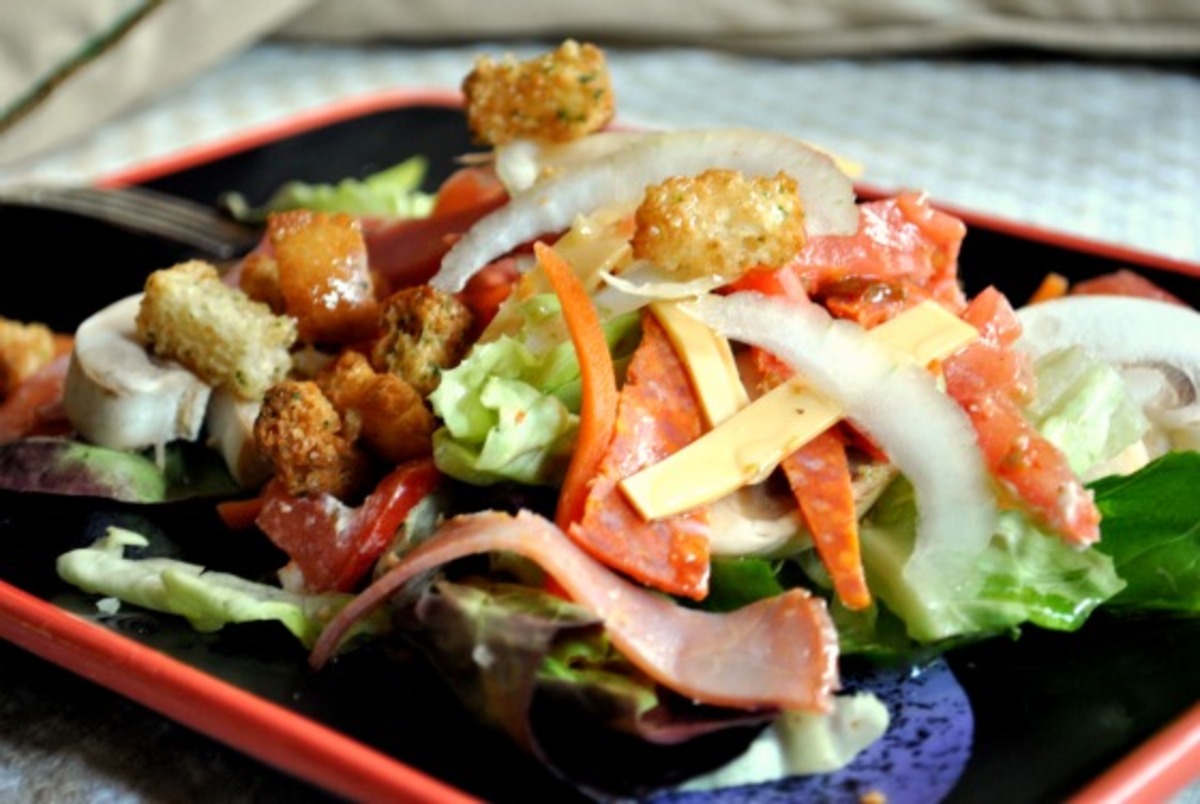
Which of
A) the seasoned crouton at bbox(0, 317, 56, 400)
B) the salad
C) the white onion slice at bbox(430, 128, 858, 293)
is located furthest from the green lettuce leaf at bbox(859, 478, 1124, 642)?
the seasoned crouton at bbox(0, 317, 56, 400)

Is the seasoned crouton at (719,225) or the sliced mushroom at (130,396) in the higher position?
the seasoned crouton at (719,225)

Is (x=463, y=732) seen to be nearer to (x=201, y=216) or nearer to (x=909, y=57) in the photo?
(x=201, y=216)

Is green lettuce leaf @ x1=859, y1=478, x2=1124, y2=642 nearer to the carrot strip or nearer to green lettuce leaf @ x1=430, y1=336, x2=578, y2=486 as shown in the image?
the carrot strip

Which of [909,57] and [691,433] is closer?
[691,433]

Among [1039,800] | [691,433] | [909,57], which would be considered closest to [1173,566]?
[1039,800]

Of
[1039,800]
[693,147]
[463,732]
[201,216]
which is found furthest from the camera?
[201,216]

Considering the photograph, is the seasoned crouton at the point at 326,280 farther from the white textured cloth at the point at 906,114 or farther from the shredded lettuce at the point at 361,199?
the white textured cloth at the point at 906,114

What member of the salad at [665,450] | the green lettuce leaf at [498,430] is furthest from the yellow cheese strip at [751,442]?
the green lettuce leaf at [498,430]

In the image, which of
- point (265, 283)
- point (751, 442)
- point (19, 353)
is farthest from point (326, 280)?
point (751, 442)
